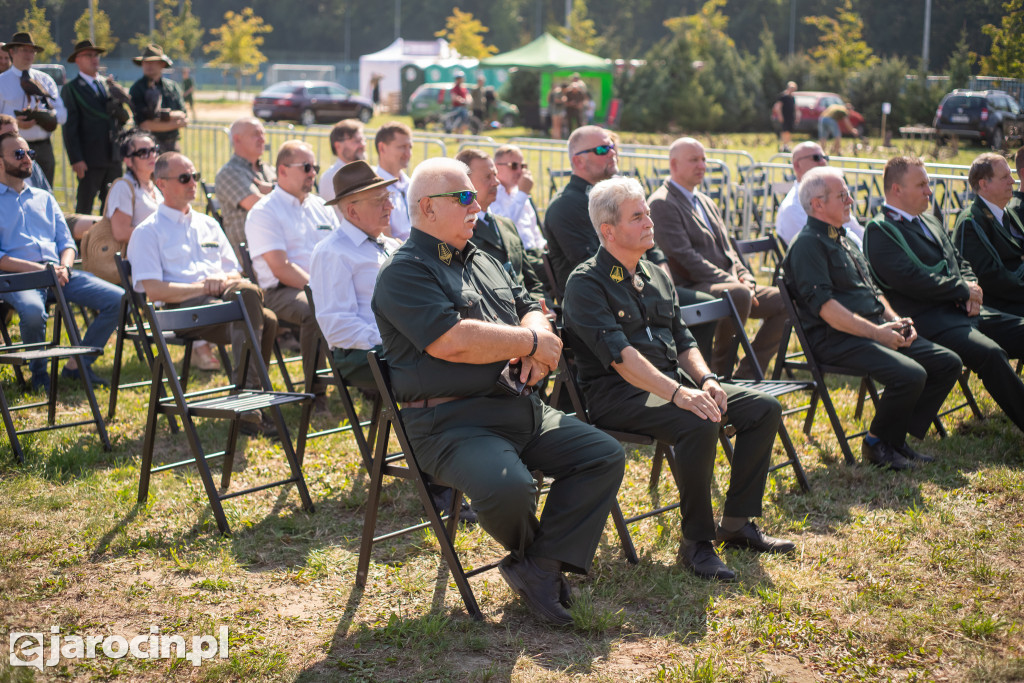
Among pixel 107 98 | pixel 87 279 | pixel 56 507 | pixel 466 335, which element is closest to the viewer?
pixel 466 335

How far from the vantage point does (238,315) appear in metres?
4.97

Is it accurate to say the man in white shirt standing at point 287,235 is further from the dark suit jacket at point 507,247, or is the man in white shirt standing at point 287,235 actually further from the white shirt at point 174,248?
the dark suit jacket at point 507,247

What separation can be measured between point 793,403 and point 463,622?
349cm

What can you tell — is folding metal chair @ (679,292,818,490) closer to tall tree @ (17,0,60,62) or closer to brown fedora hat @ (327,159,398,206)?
brown fedora hat @ (327,159,398,206)

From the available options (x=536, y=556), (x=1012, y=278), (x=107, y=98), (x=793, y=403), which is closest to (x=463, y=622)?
(x=536, y=556)

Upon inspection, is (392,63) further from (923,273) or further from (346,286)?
(346,286)

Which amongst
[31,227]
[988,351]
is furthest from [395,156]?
[988,351]

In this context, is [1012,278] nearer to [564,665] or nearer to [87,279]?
[564,665]

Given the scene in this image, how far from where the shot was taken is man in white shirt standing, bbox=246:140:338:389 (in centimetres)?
602

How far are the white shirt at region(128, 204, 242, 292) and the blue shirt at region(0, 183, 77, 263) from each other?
85 cm

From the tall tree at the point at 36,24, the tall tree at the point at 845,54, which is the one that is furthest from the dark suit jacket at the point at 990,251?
the tall tree at the point at 845,54

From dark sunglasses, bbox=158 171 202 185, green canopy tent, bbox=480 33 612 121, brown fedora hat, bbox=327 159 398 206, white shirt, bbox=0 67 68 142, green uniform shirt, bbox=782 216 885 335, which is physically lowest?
green uniform shirt, bbox=782 216 885 335

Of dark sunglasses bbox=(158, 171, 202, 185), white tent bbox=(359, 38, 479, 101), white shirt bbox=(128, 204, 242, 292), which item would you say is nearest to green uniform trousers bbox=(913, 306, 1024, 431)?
white shirt bbox=(128, 204, 242, 292)

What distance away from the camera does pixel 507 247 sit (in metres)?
5.98
